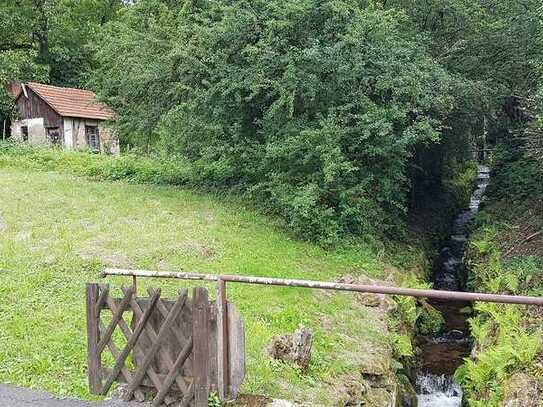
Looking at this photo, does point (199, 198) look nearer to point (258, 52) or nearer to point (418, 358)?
point (258, 52)

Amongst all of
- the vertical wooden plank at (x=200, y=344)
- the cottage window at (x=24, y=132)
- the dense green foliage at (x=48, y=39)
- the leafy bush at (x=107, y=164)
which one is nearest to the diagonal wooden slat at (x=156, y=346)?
the vertical wooden plank at (x=200, y=344)

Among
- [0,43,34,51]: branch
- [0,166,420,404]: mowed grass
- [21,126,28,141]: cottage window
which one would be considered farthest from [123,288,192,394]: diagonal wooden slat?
[0,43,34,51]: branch

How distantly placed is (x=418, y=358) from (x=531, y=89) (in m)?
8.67

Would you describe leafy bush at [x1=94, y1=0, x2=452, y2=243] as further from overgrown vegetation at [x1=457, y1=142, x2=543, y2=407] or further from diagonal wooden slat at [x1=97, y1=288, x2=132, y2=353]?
diagonal wooden slat at [x1=97, y1=288, x2=132, y2=353]

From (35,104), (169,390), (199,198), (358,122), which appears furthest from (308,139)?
Answer: (35,104)

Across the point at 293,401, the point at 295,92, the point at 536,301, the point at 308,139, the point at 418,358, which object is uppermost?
the point at 295,92

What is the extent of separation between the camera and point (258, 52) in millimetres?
12406

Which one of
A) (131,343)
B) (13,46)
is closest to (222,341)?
(131,343)

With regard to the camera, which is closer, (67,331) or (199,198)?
(67,331)

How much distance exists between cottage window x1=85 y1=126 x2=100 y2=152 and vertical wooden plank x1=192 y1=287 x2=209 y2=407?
26876 millimetres

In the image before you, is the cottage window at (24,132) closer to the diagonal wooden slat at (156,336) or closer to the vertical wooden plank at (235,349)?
the diagonal wooden slat at (156,336)

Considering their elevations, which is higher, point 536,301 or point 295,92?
point 295,92

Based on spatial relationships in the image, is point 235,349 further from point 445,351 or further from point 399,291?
point 445,351

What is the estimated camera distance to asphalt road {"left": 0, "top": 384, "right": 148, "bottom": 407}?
4984 mm
